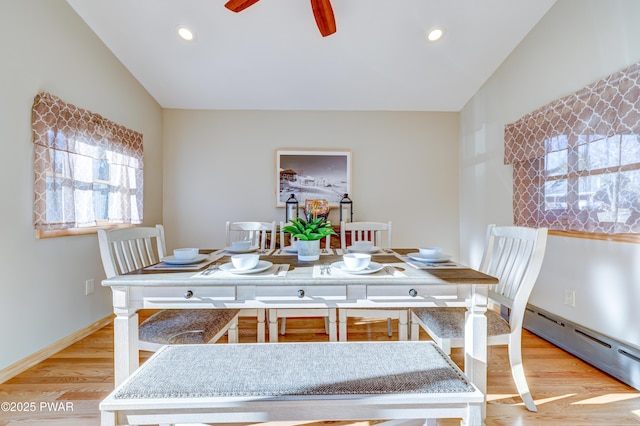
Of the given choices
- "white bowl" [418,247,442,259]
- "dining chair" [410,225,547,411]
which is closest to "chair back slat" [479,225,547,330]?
"dining chair" [410,225,547,411]

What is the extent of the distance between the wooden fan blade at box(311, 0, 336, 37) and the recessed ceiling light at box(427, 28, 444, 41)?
3.36 feet

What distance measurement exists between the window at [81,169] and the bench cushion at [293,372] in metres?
→ 1.74

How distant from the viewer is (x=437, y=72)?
3.05 metres

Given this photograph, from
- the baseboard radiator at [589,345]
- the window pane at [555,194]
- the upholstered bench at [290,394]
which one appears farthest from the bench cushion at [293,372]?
the window pane at [555,194]

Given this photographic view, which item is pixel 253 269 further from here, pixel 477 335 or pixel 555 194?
pixel 555 194

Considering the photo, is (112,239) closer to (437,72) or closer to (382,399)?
(382,399)

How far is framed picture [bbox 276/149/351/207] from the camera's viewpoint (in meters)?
3.67

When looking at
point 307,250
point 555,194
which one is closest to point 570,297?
point 555,194

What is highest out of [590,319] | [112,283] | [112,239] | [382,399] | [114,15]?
[114,15]

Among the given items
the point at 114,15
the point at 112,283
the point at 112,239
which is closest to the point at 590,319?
the point at 112,283

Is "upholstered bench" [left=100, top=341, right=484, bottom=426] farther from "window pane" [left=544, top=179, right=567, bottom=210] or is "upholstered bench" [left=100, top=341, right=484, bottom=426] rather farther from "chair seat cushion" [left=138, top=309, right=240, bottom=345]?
"window pane" [left=544, top=179, right=567, bottom=210]

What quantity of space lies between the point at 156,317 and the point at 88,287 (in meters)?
1.34

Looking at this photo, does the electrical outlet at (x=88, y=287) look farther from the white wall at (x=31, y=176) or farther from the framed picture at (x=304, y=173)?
the framed picture at (x=304, y=173)

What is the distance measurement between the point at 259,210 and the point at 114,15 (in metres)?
2.22
